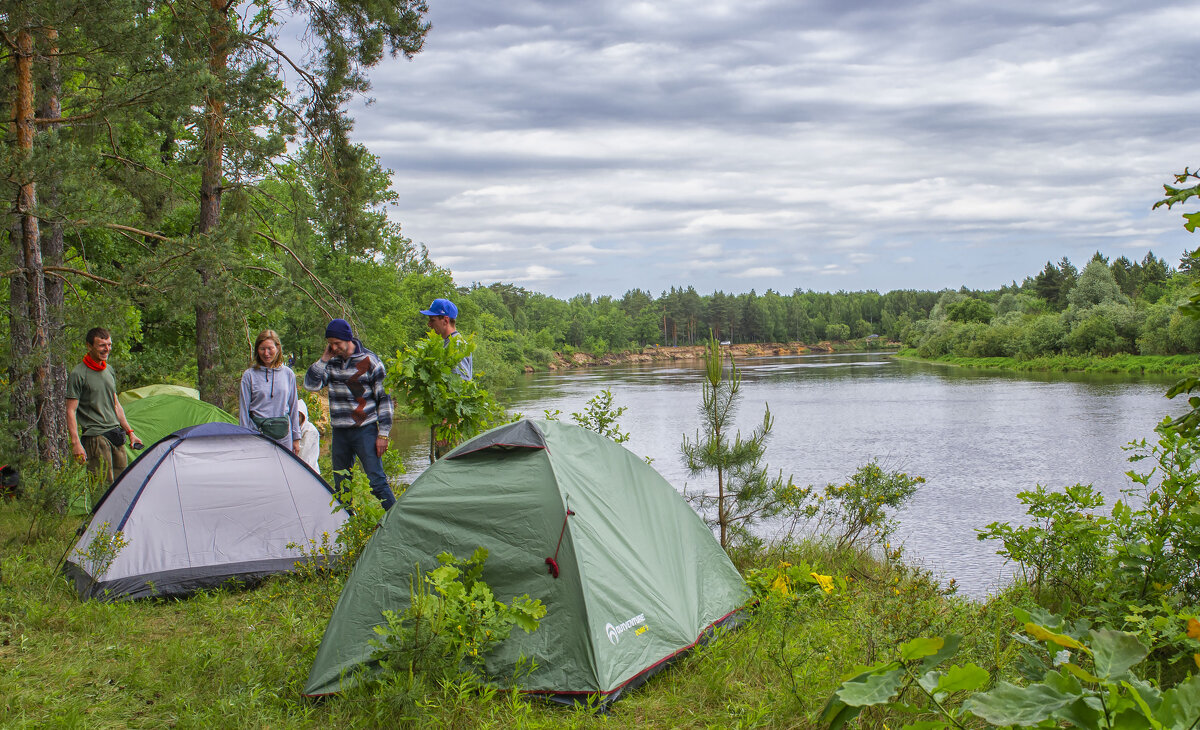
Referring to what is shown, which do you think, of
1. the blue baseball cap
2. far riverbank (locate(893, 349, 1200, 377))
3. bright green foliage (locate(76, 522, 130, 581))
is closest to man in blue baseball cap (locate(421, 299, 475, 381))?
the blue baseball cap

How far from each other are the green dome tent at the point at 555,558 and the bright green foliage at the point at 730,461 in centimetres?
191

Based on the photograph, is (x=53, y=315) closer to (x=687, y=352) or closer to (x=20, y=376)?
(x=20, y=376)

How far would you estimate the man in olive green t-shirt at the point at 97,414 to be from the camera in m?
6.54

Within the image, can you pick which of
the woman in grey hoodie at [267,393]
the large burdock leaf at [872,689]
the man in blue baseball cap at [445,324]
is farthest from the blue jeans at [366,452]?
the large burdock leaf at [872,689]

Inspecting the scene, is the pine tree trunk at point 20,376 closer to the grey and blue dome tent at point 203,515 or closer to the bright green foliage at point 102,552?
the grey and blue dome tent at point 203,515

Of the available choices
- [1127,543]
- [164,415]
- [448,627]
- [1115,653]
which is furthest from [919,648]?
[164,415]

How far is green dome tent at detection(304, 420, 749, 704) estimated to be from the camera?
371 centimetres

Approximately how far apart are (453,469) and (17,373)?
5.69m

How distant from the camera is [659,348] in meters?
100

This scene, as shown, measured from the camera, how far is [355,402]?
5805mm

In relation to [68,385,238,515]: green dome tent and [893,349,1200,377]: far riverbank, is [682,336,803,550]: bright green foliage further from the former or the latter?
[893,349,1200,377]: far riverbank

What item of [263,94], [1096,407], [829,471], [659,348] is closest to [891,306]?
[659,348]

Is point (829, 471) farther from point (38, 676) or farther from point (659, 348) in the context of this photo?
point (659, 348)

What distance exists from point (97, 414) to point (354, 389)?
2642 millimetres
